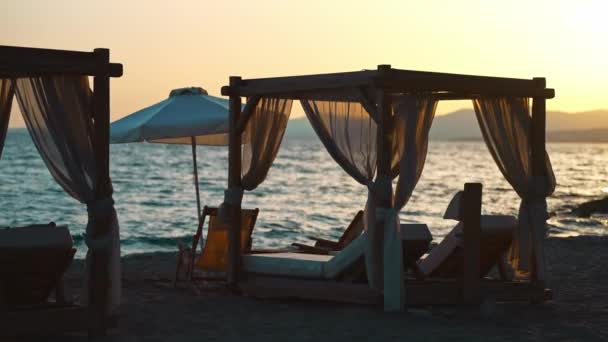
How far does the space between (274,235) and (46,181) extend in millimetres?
23604

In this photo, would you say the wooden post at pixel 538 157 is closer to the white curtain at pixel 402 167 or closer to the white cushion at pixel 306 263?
the white curtain at pixel 402 167

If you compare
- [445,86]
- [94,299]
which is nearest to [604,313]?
[445,86]

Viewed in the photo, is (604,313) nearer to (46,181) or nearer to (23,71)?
(23,71)

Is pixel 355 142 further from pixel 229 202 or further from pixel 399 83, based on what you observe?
pixel 229 202

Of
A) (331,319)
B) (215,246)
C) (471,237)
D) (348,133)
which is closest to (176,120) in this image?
(215,246)

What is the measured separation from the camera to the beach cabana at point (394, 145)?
27.0 feet

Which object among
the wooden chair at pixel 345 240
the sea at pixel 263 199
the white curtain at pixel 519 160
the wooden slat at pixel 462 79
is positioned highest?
the wooden slat at pixel 462 79

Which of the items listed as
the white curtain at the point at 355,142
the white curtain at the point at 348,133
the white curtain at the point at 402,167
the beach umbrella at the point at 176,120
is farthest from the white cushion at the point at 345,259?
the beach umbrella at the point at 176,120

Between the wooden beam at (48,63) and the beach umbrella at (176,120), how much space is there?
263cm

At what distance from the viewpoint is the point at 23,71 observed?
266 inches

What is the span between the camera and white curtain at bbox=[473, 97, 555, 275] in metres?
9.01

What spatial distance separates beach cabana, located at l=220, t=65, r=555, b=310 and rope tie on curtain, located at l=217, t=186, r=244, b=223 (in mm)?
12

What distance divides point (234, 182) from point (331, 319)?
1.98 metres

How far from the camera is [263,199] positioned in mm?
39594
